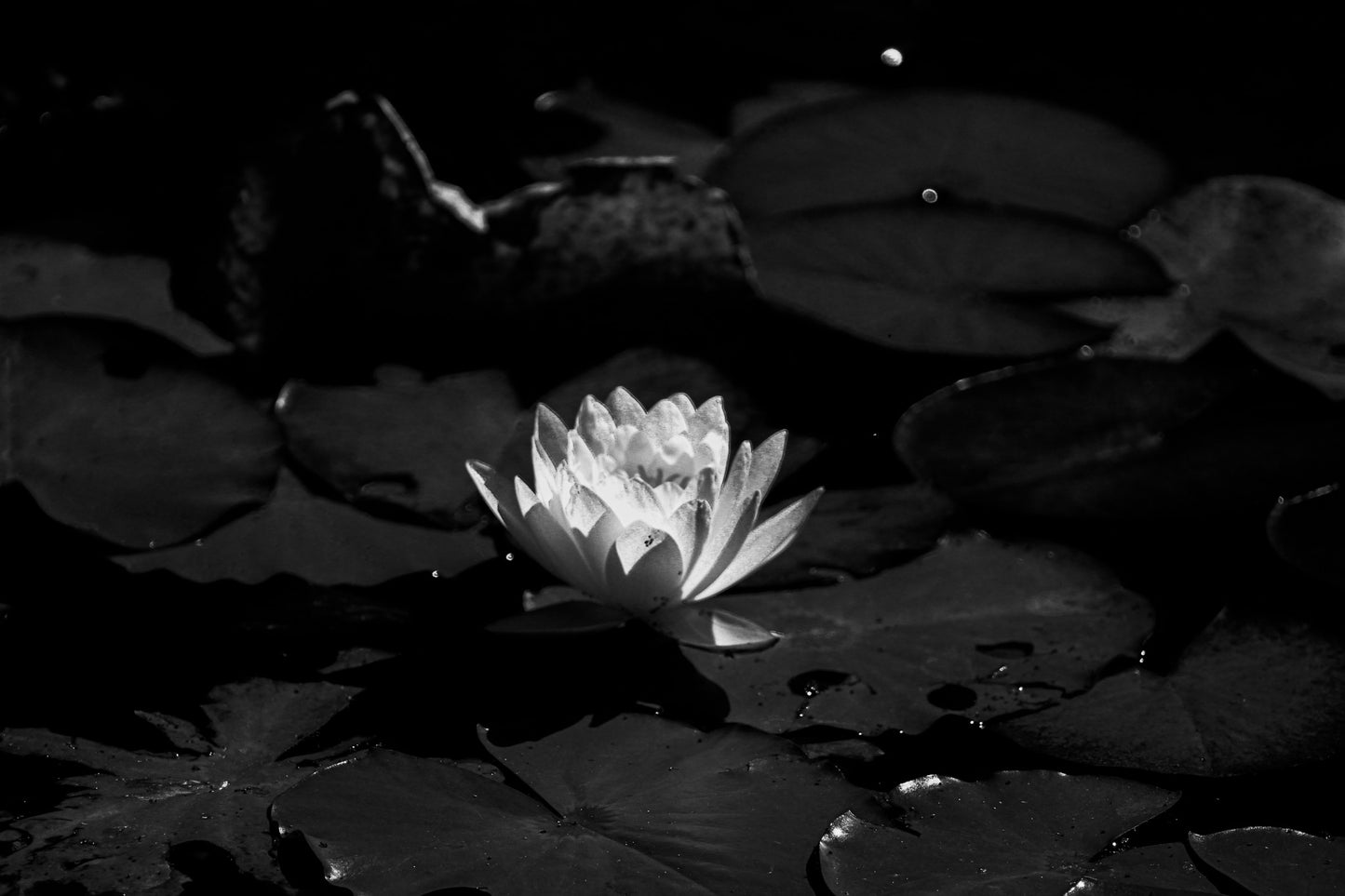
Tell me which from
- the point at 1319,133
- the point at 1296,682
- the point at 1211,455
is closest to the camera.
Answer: the point at 1296,682

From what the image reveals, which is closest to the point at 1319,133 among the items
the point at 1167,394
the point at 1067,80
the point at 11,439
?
the point at 1067,80

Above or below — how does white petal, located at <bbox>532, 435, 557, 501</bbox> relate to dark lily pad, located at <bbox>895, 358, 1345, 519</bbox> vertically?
above

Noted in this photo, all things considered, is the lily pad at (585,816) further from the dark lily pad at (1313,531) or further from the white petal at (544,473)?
the dark lily pad at (1313,531)

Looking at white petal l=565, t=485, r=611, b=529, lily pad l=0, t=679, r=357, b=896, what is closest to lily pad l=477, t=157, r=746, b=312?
white petal l=565, t=485, r=611, b=529

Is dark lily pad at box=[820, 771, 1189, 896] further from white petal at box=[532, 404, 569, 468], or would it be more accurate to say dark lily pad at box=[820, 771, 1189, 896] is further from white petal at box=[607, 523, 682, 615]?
white petal at box=[532, 404, 569, 468]

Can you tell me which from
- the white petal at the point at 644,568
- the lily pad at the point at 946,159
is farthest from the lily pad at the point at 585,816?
the lily pad at the point at 946,159

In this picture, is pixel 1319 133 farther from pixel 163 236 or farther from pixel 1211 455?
pixel 163 236

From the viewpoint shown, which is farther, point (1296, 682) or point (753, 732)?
point (1296, 682)

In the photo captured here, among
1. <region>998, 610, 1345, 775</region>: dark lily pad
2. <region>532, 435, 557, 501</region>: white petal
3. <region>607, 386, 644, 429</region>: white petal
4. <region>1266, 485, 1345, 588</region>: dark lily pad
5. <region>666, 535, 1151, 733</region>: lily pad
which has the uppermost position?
<region>607, 386, 644, 429</region>: white petal
